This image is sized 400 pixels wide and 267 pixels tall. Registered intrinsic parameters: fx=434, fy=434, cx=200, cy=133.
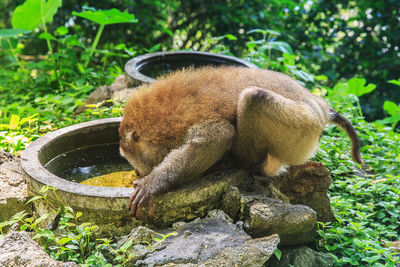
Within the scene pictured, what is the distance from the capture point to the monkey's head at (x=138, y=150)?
3848mm

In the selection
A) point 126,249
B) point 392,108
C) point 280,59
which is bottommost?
point 392,108

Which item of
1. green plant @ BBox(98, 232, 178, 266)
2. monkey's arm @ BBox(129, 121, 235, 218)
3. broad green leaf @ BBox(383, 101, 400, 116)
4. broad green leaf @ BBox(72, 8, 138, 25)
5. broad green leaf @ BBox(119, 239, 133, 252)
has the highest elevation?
broad green leaf @ BBox(72, 8, 138, 25)

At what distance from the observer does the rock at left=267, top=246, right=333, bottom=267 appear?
137 inches

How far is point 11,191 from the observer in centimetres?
374

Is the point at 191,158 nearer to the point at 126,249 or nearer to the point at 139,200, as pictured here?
the point at 139,200

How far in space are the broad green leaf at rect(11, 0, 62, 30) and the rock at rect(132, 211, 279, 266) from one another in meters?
4.77

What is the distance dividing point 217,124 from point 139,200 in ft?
3.07

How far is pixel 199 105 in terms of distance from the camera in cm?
376

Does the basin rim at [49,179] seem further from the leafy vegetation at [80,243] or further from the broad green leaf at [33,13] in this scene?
the broad green leaf at [33,13]

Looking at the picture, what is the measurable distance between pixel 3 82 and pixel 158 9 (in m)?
4.00

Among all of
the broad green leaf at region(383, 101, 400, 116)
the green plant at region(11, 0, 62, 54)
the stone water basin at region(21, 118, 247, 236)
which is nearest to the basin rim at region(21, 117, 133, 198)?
the stone water basin at region(21, 118, 247, 236)

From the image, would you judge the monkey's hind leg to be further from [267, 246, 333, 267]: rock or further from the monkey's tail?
[267, 246, 333, 267]: rock

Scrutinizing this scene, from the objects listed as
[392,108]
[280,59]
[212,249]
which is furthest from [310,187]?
[280,59]

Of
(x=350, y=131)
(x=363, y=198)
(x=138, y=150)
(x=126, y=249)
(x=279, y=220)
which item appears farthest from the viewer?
(x=363, y=198)
